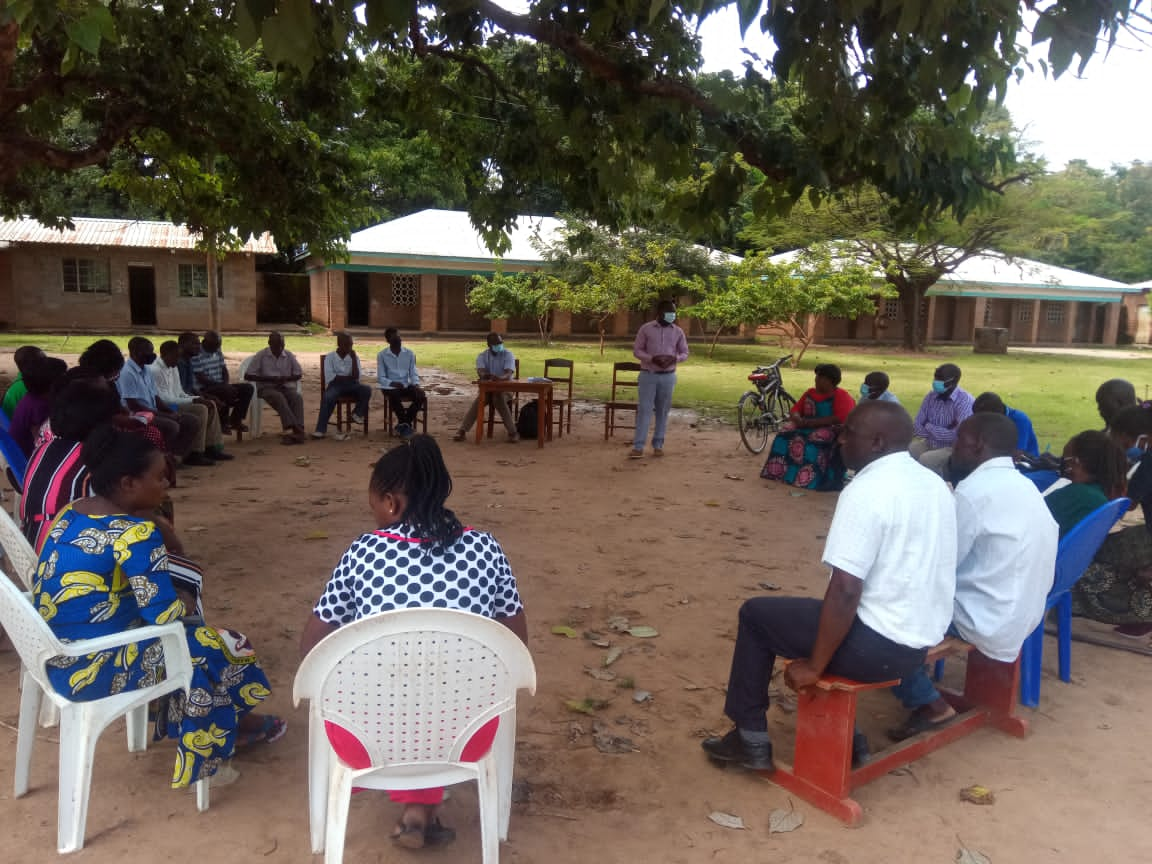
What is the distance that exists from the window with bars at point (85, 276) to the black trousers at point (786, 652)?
27234mm

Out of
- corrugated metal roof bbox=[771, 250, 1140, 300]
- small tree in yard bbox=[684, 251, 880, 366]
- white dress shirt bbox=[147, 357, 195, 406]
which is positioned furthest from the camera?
corrugated metal roof bbox=[771, 250, 1140, 300]

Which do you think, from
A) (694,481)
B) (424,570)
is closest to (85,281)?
(694,481)

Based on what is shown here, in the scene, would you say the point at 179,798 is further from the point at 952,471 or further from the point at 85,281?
the point at 85,281

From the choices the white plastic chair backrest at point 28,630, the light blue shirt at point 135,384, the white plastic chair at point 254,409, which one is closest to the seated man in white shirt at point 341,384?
the white plastic chair at point 254,409

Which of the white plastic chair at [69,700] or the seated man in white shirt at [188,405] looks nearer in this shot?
the white plastic chair at [69,700]

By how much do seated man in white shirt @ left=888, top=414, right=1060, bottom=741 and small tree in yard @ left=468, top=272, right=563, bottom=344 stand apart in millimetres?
21417

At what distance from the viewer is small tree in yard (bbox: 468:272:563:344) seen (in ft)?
81.5

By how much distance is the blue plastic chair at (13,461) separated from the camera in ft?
15.3

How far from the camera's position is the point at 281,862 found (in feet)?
8.68

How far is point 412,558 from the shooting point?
250 centimetres

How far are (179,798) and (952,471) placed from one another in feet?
15.6

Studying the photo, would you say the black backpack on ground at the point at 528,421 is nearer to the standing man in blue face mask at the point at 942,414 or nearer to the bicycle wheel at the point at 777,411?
the bicycle wheel at the point at 777,411

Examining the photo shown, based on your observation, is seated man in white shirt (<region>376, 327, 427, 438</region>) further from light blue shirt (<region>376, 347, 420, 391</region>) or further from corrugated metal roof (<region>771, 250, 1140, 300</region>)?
corrugated metal roof (<region>771, 250, 1140, 300</region>)

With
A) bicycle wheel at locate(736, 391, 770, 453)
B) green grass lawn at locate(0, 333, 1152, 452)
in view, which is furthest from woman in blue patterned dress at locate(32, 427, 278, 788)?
green grass lawn at locate(0, 333, 1152, 452)
